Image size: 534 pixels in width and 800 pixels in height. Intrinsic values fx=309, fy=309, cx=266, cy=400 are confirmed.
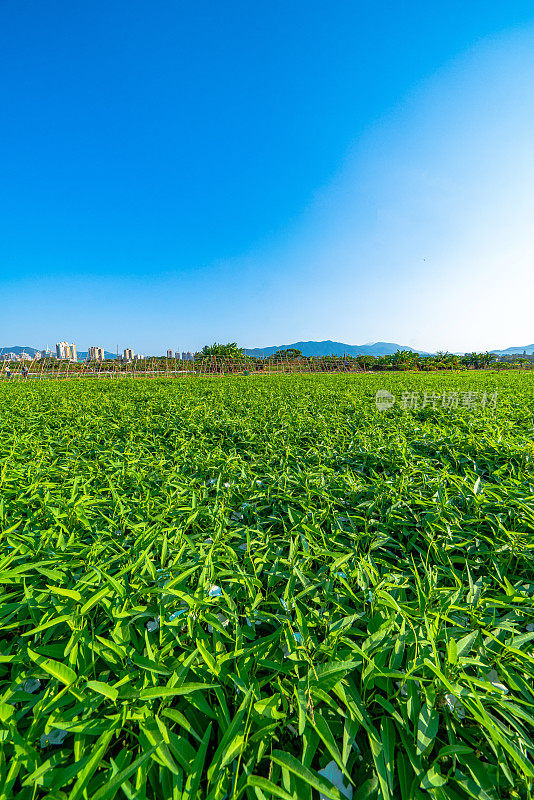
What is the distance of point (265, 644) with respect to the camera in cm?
105

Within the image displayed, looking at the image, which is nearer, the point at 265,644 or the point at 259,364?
the point at 265,644

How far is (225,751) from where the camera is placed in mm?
754

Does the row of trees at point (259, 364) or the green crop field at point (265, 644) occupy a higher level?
the row of trees at point (259, 364)

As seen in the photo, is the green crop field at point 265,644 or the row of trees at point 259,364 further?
the row of trees at point 259,364

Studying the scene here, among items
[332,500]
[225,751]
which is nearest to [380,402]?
[332,500]

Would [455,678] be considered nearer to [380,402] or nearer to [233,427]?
[233,427]

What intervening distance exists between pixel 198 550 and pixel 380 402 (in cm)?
550

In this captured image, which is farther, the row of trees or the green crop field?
the row of trees

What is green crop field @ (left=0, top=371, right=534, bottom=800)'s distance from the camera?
0.78 meters

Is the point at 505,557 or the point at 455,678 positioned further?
the point at 505,557

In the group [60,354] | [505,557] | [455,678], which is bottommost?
[505,557]

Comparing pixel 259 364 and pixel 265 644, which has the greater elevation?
pixel 259 364

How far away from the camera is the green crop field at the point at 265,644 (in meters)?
0.78

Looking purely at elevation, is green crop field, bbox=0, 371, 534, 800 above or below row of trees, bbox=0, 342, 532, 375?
below
